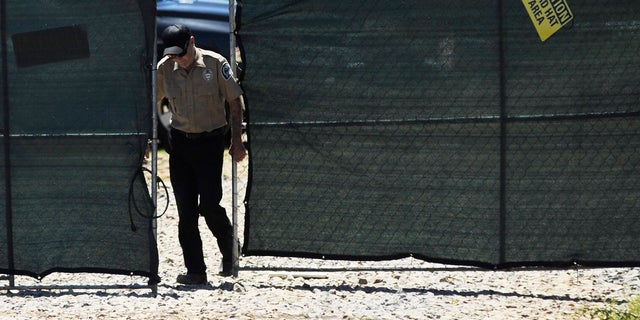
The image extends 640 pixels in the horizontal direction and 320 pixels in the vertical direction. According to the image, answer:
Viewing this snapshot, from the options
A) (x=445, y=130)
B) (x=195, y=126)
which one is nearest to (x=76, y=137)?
(x=195, y=126)

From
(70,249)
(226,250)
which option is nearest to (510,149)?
(226,250)

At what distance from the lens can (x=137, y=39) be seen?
24.1ft

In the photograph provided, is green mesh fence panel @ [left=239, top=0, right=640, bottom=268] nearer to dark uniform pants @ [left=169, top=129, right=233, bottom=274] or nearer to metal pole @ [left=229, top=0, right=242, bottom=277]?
metal pole @ [left=229, top=0, right=242, bottom=277]

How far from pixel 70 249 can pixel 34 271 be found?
29 centimetres

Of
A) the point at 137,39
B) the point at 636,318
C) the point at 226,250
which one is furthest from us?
the point at 226,250

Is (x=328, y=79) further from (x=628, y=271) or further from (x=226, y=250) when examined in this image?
(x=628, y=271)

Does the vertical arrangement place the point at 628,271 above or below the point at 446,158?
below

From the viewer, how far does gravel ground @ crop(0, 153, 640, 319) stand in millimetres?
7172

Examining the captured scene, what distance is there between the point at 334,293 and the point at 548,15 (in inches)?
89.2

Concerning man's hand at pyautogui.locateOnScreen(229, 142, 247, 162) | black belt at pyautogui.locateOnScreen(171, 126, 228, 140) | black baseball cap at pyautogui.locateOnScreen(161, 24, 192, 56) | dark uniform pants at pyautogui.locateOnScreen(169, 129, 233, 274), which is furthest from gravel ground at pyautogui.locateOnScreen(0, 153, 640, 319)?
black baseball cap at pyautogui.locateOnScreen(161, 24, 192, 56)

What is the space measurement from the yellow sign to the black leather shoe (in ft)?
9.04

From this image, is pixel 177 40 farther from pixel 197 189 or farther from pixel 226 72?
pixel 197 189

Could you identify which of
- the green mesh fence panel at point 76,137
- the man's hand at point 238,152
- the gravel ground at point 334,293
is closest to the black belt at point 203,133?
the man's hand at point 238,152

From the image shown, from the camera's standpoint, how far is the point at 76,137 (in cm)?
750
